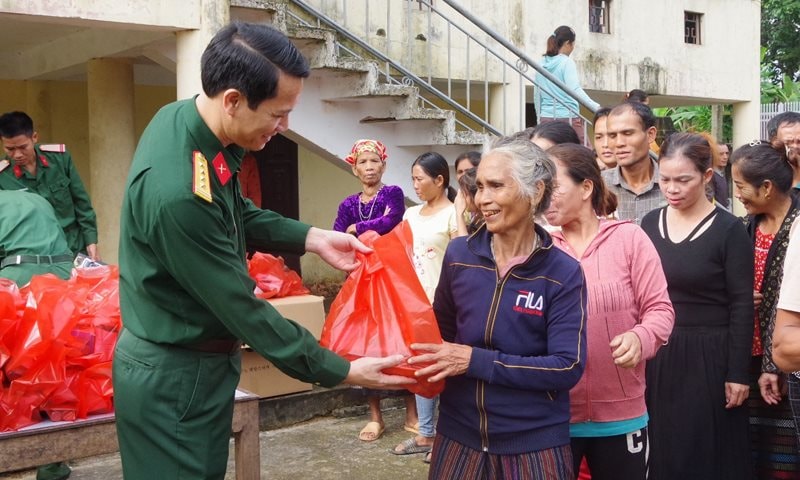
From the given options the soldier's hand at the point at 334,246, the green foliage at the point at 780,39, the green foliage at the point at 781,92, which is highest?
the green foliage at the point at 780,39

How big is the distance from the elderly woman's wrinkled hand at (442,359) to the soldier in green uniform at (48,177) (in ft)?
11.7

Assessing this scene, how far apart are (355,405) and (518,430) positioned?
138 inches

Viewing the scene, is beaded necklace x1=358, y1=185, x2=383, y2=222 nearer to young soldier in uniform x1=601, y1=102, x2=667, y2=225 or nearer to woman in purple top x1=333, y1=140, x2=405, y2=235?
woman in purple top x1=333, y1=140, x2=405, y2=235

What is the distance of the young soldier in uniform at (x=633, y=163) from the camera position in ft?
12.3

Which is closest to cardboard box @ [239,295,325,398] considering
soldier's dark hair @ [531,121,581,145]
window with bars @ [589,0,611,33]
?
soldier's dark hair @ [531,121,581,145]

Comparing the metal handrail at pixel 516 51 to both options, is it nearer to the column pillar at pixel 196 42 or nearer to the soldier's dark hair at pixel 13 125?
the column pillar at pixel 196 42

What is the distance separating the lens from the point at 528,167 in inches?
94.0

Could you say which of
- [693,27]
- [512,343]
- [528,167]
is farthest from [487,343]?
[693,27]

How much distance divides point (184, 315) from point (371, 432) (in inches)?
126

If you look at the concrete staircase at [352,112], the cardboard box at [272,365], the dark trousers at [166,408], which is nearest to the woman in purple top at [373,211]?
the cardboard box at [272,365]

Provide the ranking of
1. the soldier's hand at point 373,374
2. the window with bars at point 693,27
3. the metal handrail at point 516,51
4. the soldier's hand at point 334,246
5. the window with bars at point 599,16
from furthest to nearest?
1. the window with bars at point 693,27
2. the window with bars at point 599,16
3. the metal handrail at point 516,51
4. the soldier's hand at point 334,246
5. the soldier's hand at point 373,374

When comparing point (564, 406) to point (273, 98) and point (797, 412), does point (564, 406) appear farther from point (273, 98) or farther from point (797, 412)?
point (273, 98)

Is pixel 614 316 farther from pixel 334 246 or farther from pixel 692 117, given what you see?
pixel 692 117

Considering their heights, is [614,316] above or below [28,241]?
below
